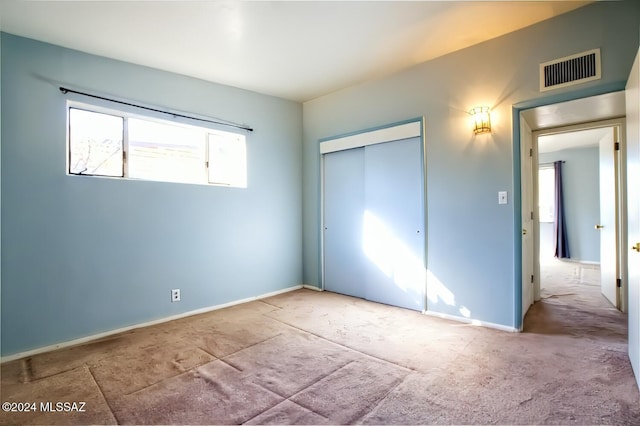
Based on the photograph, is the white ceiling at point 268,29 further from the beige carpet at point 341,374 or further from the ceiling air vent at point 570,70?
the beige carpet at point 341,374

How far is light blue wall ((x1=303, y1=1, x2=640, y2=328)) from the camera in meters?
2.45

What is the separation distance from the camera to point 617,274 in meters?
3.53

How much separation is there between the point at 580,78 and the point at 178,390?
3802 millimetres

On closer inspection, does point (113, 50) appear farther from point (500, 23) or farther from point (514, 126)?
point (514, 126)

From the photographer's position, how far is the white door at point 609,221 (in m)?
3.57

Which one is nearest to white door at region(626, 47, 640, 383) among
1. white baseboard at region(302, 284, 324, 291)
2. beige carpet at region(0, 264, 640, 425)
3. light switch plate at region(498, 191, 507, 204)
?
beige carpet at region(0, 264, 640, 425)

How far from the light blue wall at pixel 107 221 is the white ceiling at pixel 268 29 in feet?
0.94

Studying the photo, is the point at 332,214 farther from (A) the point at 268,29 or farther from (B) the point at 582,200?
(B) the point at 582,200

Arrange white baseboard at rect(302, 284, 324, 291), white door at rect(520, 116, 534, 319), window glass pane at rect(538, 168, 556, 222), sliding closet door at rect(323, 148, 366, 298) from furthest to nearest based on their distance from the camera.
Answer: window glass pane at rect(538, 168, 556, 222)
white baseboard at rect(302, 284, 324, 291)
sliding closet door at rect(323, 148, 366, 298)
white door at rect(520, 116, 534, 319)

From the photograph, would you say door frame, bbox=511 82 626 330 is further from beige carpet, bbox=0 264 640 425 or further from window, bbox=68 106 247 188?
window, bbox=68 106 247 188

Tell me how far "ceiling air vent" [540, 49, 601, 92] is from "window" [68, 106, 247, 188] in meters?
3.26

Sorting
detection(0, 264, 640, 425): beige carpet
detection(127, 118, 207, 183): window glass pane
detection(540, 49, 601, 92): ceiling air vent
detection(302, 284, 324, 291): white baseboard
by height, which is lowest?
detection(0, 264, 640, 425): beige carpet

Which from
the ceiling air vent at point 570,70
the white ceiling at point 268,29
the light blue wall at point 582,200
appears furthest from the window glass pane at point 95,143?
the light blue wall at point 582,200

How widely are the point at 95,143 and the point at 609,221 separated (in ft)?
19.1
